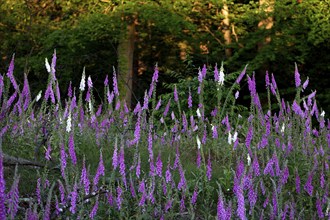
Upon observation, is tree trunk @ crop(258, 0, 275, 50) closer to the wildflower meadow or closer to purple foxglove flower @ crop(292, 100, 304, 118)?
the wildflower meadow

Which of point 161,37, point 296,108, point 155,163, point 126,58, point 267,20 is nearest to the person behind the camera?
point 155,163

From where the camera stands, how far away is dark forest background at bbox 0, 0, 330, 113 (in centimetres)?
1409

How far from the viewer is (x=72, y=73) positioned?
17.0 metres

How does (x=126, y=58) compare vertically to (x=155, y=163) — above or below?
above

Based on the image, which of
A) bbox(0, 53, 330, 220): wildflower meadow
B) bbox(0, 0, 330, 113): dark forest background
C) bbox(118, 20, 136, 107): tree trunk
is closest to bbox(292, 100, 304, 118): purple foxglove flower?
bbox(0, 53, 330, 220): wildflower meadow

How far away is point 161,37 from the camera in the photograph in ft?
57.0

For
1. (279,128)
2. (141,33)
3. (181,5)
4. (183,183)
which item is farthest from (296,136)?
(141,33)

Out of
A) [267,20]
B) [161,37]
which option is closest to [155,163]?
[267,20]

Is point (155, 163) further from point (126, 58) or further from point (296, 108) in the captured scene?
point (126, 58)

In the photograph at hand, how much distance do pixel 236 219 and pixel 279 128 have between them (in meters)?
1.92

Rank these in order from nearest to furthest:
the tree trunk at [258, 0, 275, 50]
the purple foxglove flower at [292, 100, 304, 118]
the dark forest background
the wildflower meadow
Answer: the wildflower meadow → the purple foxglove flower at [292, 100, 304, 118] → the dark forest background → the tree trunk at [258, 0, 275, 50]

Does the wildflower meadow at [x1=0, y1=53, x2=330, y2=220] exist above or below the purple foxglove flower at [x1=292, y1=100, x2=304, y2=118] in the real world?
below

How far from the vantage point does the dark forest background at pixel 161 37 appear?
46.2ft

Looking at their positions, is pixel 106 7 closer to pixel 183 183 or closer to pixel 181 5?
pixel 181 5
